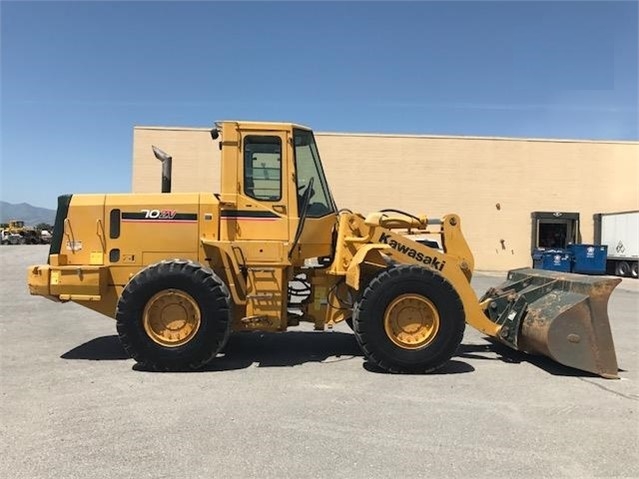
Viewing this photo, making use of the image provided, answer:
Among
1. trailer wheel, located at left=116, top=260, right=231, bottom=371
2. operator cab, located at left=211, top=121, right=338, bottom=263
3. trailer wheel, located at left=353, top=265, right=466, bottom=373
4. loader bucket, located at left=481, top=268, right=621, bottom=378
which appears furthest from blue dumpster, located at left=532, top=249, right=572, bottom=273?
trailer wheel, located at left=116, top=260, right=231, bottom=371

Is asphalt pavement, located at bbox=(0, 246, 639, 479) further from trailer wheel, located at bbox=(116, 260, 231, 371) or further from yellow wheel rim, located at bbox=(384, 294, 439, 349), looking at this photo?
yellow wheel rim, located at bbox=(384, 294, 439, 349)

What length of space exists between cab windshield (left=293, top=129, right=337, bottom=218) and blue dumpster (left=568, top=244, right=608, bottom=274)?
2319 centimetres

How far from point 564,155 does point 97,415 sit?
30.0 metres

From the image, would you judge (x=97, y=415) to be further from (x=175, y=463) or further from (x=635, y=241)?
(x=635, y=241)

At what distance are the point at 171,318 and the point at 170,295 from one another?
0.27 metres

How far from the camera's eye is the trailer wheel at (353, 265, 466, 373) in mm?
6578

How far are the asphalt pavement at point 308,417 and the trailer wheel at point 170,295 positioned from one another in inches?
8.3

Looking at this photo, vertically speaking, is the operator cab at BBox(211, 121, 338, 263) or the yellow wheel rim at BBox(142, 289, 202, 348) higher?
the operator cab at BBox(211, 121, 338, 263)

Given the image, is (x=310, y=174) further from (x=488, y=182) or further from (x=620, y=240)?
(x=620, y=240)

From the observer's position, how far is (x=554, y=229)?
3080 centimetres

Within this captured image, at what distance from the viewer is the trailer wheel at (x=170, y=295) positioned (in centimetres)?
646

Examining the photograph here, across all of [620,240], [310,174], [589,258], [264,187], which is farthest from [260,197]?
[620,240]

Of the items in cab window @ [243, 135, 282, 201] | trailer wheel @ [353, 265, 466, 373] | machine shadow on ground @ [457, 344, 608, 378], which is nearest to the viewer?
trailer wheel @ [353, 265, 466, 373]

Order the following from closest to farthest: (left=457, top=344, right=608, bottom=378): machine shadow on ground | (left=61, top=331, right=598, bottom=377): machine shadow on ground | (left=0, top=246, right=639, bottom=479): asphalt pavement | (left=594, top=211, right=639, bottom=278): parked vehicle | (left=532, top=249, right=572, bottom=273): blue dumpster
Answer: (left=0, top=246, right=639, bottom=479): asphalt pavement
(left=457, top=344, right=608, bottom=378): machine shadow on ground
(left=61, top=331, right=598, bottom=377): machine shadow on ground
(left=594, top=211, right=639, bottom=278): parked vehicle
(left=532, top=249, right=572, bottom=273): blue dumpster
